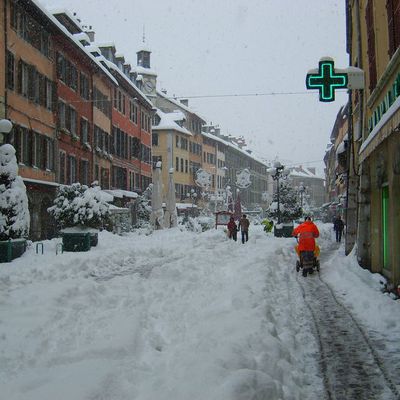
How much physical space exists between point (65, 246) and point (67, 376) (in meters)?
15.9

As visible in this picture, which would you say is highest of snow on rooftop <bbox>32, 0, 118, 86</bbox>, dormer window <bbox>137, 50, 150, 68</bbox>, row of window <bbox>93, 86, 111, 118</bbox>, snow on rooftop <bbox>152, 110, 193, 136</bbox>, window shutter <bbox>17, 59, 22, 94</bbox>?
dormer window <bbox>137, 50, 150, 68</bbox>

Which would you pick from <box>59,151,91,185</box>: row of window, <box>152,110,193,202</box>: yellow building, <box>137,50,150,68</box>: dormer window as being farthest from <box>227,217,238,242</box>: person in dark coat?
<box>137,50,150,68</box>: dormer window

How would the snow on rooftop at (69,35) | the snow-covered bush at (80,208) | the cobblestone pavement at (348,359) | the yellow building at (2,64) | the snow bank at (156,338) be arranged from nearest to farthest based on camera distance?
the snow bank at (156,338), the cobblestone pavement at (348,359), the snow-covered bush at (80,208), the yellow building at (2,64), the snow on rooftop at (69,35)

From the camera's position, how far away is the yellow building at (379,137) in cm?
980

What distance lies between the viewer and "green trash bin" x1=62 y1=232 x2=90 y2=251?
20625mm

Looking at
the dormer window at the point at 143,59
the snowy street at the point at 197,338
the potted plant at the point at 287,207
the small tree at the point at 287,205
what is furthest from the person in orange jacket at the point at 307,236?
the dormer window at the point at 143,59

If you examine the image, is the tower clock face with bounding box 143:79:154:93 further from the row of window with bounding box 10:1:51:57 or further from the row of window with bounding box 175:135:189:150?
the row of window with bounding box 10:1:51:57

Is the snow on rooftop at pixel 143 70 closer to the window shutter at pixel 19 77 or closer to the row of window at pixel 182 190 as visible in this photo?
the row of window at pixel 182 190

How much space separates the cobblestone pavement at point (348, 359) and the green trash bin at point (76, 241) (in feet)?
41.0

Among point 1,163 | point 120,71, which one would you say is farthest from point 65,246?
point 120,71

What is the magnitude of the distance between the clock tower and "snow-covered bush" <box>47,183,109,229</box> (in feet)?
151

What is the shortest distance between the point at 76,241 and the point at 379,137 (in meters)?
14.2

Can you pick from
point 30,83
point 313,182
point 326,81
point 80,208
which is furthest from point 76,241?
point 313,182

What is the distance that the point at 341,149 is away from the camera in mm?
19688
